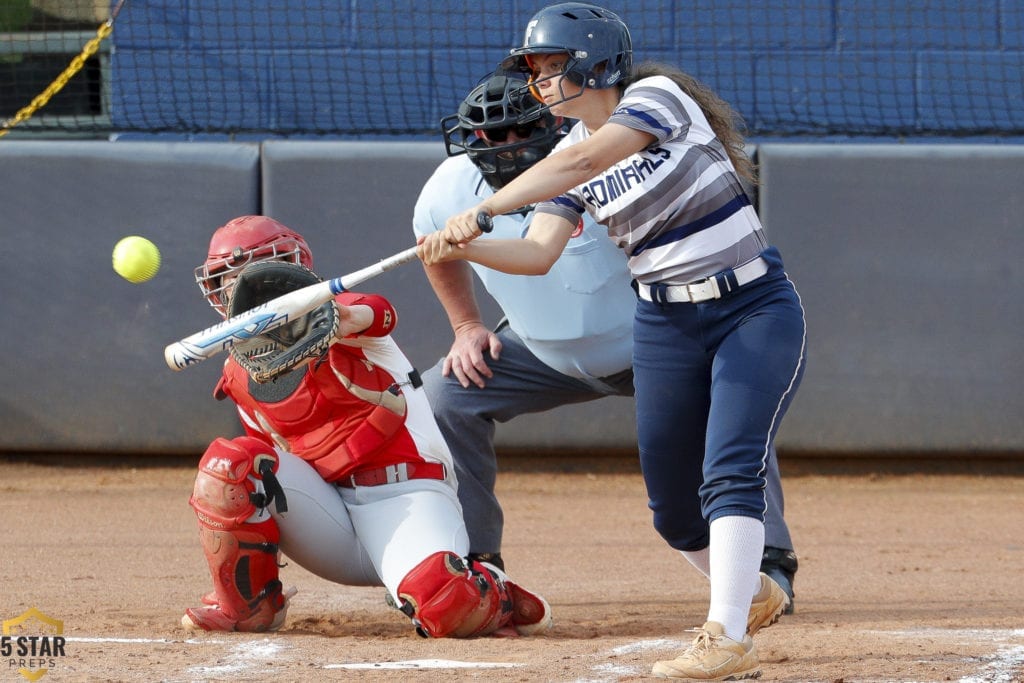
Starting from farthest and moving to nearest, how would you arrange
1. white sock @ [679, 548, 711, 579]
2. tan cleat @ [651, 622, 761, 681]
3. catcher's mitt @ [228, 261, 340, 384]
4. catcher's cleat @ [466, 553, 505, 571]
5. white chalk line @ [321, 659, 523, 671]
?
catcher's cleat @ [466, 553, 505, 571] < white sock @ [679, 548, 711, 579] < catcher's mitt @ [228, 261, 340, 384] < white chalk line @ [321, 659, 523, 671] < tan cleat @ [651, 622, 761, 681]

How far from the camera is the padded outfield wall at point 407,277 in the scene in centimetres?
558

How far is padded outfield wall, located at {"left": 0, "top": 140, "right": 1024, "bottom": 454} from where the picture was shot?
5582 millimetres

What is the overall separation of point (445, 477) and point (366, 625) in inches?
17.9

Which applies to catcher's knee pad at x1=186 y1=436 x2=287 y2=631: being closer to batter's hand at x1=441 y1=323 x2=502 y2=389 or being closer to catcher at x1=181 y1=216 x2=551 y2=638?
catcher at x1=181 y1=216 x2=551 y2=638

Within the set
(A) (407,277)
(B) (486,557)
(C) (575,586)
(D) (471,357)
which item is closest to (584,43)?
(D) (471,357)

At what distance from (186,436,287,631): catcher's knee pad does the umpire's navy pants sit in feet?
3.07

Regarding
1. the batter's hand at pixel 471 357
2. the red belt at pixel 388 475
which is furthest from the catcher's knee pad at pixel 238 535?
the batter's hand at pixel 471 357

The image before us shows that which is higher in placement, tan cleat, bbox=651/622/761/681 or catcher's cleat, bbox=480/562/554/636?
tan cleat, bbox=651/622/761/681

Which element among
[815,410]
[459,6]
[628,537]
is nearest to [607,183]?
[628,537]

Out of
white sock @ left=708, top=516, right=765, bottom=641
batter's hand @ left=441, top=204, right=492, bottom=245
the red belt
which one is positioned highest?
batter's hand @ left=441, top=204, right=492, bottom=245

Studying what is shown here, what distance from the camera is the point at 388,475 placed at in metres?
3.29

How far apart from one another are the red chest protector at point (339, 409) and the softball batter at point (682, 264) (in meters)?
0.65

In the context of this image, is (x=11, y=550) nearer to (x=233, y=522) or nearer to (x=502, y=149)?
(x=233, y=522)

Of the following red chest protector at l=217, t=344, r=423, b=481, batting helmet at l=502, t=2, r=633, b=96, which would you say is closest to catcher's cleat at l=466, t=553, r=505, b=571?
red chest protector at l=217, t=344, r=423, b=481
